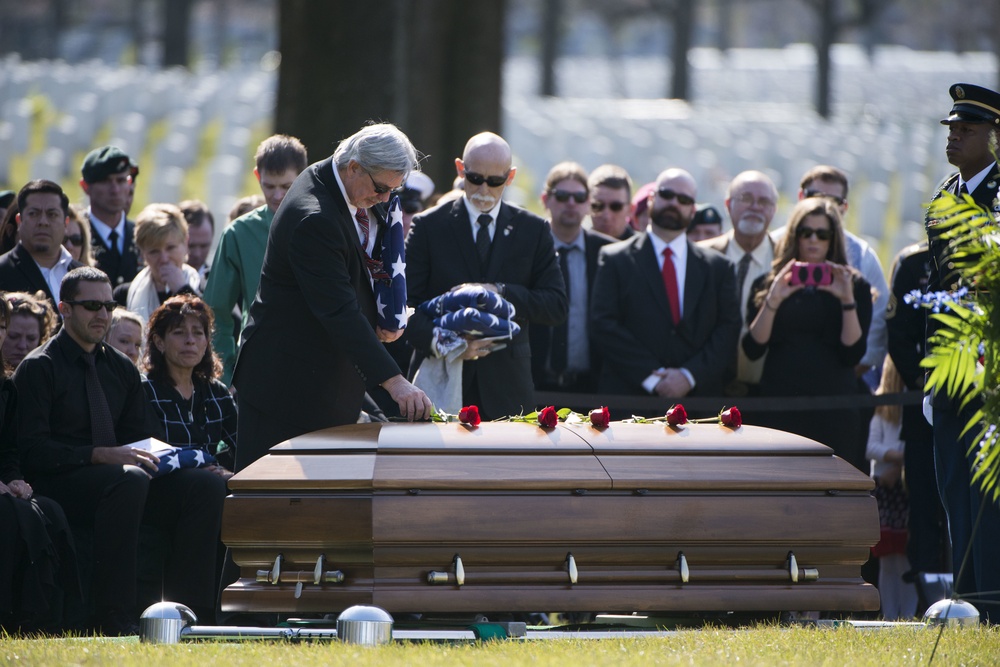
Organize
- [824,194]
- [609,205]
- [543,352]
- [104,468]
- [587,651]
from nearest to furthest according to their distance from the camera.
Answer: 1. [587,651]
2. [104,468]
3. [543,352]
4. [824,194]
5. [609,205]

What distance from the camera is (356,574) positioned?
4676 mm

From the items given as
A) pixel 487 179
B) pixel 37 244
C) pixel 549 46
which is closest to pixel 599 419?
pixel 487 179

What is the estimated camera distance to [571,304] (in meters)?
7.99

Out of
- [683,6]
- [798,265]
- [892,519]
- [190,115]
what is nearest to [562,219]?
[798,265]

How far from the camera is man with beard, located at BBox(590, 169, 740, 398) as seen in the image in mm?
7633

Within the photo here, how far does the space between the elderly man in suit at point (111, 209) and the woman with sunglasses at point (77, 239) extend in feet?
1.38

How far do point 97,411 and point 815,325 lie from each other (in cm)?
363

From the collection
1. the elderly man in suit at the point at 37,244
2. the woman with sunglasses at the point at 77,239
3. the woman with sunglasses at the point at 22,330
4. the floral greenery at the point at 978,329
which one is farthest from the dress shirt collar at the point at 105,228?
Result: the floral greenery at the point at 978,329

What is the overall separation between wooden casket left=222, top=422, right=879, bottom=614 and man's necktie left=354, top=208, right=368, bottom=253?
763 millimetres

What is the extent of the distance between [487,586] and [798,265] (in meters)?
3.41

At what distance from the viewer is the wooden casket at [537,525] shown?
463 centimetres

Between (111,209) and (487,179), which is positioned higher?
(487,179)

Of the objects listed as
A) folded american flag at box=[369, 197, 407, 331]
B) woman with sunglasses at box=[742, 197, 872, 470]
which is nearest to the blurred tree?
woman with sunglasses at box=[742, 197, 872, 470]

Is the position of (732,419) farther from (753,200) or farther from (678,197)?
(753,200)
